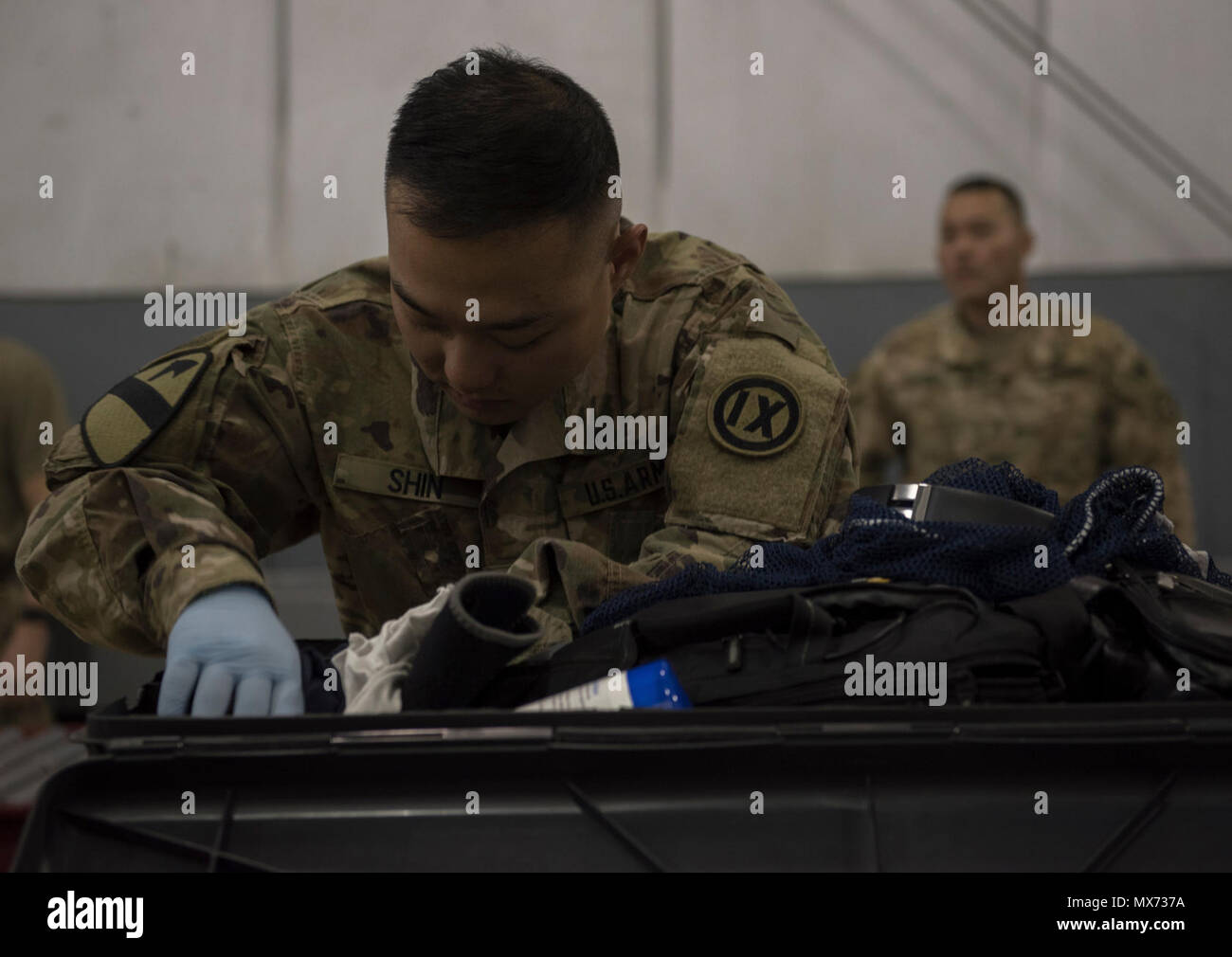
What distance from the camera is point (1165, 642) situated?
75 cm

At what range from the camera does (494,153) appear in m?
1.03

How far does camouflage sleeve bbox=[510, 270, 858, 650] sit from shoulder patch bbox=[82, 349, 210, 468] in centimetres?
37

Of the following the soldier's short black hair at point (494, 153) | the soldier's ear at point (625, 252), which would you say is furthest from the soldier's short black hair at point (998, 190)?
the soldier's short black hair at point (494, 153)

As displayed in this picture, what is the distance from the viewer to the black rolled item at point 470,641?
720mm

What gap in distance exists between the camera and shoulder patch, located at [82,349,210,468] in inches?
42.9

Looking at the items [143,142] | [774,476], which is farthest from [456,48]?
[774,476]

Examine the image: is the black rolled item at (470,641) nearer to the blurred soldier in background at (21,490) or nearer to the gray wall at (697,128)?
the blurred soldier in background at (21,490)

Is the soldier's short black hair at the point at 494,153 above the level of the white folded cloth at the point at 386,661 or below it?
above

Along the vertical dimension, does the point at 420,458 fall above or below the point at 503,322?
below

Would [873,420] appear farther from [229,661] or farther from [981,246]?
[229,661]

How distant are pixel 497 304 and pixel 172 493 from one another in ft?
0.97

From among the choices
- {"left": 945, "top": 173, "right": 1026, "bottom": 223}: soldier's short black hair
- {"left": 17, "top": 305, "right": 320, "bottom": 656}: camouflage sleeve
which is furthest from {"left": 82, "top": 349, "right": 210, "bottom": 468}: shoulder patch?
{"left": 945, "top": 173, "right": 1026, "bottom": 223}: soldier's short black hair

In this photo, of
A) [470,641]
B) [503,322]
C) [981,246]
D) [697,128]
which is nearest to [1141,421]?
[981,246]
